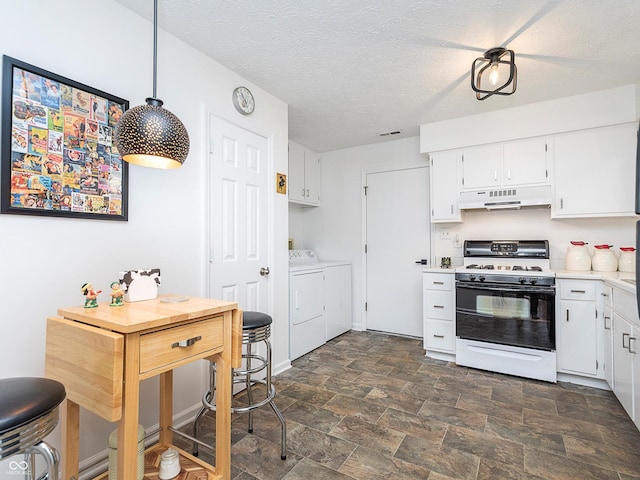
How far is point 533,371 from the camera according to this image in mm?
2812

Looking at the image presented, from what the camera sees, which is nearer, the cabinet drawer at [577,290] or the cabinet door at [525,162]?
the cabinet drawer at [577,290]

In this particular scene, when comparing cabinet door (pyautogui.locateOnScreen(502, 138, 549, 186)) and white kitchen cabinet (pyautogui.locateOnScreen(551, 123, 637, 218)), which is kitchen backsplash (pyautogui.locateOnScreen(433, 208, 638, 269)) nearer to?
white kitchen cabinet (pyautogui.locateOnScreen(551, 123, 637, 218))

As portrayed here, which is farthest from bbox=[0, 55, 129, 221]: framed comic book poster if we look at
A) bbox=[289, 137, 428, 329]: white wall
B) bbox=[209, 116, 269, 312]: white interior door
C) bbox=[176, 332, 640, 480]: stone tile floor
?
bbox=[289, 137, 428, 329]: white wall

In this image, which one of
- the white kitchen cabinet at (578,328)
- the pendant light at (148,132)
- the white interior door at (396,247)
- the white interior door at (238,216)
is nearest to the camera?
the pendant light at (148,132)

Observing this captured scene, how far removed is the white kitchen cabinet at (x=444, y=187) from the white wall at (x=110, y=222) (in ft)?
6.95

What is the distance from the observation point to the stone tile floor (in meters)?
1.71

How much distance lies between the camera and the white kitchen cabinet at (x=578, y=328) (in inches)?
104

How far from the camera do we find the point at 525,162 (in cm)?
315

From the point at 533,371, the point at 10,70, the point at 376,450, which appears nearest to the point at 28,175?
the point at 10,70

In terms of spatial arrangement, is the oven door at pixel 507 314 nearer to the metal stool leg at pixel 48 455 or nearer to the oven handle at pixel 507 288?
the oven handle at pixel 507 288

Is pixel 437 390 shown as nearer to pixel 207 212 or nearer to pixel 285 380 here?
pixel 285 380

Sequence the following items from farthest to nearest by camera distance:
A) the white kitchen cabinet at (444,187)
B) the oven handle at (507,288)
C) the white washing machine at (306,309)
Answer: the white kitchen cabinet at (444,187) → the white washing machine at (306,309) → the oven handle at (507,288)

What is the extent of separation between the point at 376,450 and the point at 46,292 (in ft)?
6.40

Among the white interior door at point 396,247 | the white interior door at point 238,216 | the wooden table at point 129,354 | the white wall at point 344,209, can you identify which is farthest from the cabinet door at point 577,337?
the wooden table at point 129,354
